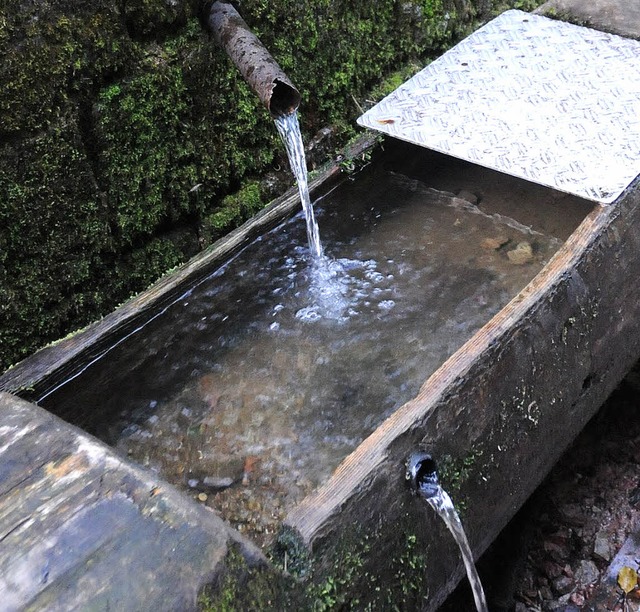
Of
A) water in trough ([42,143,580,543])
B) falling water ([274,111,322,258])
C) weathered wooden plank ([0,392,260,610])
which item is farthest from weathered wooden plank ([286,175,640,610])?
falling water ([274,111,322,258])

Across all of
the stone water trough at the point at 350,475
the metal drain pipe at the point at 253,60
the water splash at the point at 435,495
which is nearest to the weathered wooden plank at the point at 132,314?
the stone water trough at the point at 350,475

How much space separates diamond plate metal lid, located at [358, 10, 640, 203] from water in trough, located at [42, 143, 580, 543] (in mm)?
370

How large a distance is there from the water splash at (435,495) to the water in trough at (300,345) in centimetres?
52

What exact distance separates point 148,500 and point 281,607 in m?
0.39

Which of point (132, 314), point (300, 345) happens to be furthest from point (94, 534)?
point (300, 345)

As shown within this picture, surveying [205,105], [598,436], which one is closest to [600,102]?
[598,436]

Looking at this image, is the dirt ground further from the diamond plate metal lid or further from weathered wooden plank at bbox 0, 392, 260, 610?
weathered wooden plank at bbox 0, 392, 260, 610

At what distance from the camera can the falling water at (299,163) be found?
2863 millimetres

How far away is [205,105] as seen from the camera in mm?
3027

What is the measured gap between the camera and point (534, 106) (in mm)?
3355

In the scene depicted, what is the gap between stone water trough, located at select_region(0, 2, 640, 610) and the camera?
1560 mm

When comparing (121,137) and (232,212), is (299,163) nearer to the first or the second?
(232,212)

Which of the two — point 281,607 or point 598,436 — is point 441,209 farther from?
point 281,607

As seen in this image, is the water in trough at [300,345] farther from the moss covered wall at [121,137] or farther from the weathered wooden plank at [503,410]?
the weathered wooden plank at [503,410]
